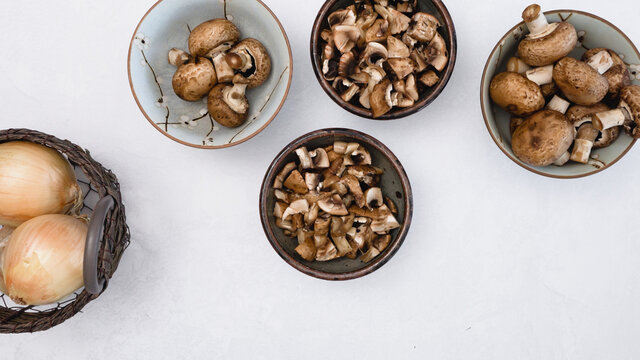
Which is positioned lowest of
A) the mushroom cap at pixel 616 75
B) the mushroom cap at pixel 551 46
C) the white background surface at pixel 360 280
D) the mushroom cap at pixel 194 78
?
the white background surface at pixel 360 280

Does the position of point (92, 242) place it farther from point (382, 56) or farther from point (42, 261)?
point (382, 56)

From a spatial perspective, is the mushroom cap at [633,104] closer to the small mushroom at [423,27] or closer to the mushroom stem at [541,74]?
the mushroom stem at [541,74]

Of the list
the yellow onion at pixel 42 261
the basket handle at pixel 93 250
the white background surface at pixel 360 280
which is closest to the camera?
the basket handle at pixel 93 250

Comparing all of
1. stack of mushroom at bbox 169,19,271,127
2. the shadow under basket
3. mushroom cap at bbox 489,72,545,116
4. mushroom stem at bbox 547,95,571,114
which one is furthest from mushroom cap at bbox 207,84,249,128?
mushroom stem at bbox 547,95,571,114

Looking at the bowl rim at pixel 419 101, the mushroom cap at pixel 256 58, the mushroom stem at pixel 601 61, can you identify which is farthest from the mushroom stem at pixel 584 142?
the mushroom cap at pixel 256 58

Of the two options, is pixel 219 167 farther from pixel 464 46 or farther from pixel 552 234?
pixel 552 234

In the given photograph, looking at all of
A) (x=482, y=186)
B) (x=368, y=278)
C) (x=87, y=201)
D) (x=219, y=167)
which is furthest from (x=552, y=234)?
(x=87, y=201)

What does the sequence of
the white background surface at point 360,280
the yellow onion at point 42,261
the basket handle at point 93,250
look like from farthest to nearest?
the white background surface at point 360,280 → the yellow onion at point 42,261 → the basket handle at point 93,250

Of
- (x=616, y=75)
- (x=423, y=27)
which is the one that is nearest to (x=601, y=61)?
(x=616, y=75)
